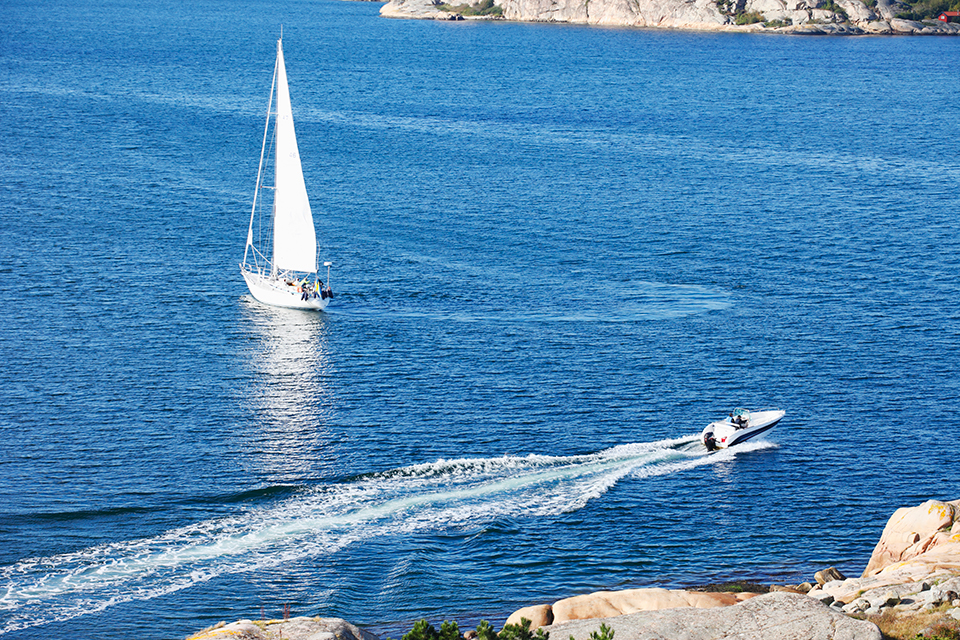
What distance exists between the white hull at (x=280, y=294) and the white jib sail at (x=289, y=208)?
3805mm

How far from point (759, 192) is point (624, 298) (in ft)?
172

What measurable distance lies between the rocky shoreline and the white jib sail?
64203 mm

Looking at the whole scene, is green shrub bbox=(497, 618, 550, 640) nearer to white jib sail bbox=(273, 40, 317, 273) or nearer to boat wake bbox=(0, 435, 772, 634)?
boat wake bbox=(0, 435, 772, 634)

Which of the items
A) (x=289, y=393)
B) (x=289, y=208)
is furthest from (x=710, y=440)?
(x=289, y=208)

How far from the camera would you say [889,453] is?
71.1 m

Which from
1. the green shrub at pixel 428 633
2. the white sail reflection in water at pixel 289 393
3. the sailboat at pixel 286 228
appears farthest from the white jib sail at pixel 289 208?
the green shrub at pixel 428 633

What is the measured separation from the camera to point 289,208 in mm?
105500

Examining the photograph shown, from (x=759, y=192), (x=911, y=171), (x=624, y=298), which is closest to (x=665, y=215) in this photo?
(x=759, y=192)

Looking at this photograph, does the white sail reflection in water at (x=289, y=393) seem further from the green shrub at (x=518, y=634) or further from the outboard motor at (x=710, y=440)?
the green shrub at (x=518, y=634)

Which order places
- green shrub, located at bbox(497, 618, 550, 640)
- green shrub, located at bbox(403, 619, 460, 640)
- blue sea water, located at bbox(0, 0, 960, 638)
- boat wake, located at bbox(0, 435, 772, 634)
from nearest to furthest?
1. green shrub, located at bbox(403, 619, 460, 640)
2. green shrub, located at bbox(497, 618, 550, 640)
3. boat wake, located at bbox(0, 435, 772, 634)
4. blue sea water, located at bbox(0, 0, 960, 638)

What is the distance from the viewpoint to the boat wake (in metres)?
53.6

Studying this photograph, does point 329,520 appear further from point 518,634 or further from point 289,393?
point 518,634

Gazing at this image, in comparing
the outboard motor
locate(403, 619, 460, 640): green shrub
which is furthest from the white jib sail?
locate(403, 619, 460, 640): green shrub

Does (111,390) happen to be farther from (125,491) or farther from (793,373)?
(793,373)
